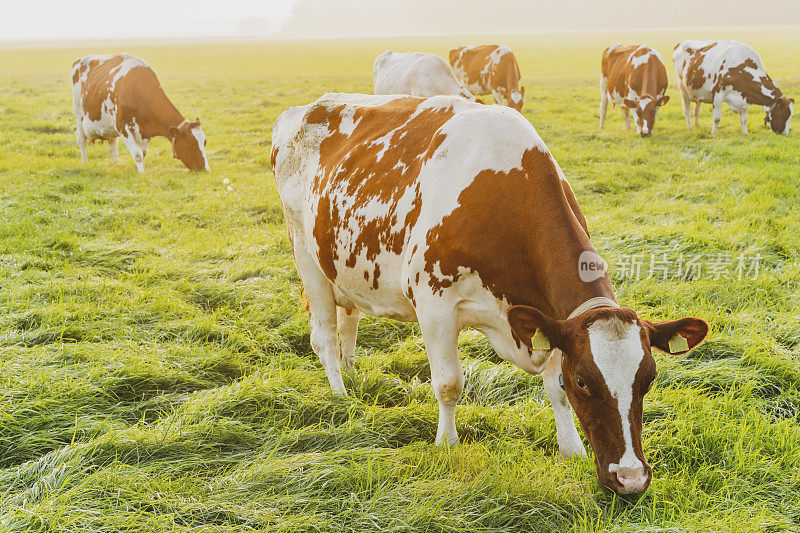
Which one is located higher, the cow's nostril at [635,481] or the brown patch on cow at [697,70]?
the brown patch on cow at [697,70]

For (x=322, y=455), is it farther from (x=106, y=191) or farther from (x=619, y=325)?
(x=106, y=191)

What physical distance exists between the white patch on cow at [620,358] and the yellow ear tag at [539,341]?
0.21 meters

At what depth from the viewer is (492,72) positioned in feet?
61.6

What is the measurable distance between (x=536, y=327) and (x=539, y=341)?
0.22 feet

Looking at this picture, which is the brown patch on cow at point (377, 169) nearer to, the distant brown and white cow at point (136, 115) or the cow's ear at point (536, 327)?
the cow's ear at point (536, 327)

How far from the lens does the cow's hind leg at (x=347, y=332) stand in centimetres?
482

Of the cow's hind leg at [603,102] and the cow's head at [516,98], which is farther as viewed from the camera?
the cow's head at [516,98]

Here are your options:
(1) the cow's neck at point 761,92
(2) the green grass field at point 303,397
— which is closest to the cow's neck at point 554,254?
(2) the green grass field at point 303,397

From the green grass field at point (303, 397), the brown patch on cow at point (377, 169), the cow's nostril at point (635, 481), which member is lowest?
the green grass field at point (303, 397)

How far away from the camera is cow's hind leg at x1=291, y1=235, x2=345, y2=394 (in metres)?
4.54

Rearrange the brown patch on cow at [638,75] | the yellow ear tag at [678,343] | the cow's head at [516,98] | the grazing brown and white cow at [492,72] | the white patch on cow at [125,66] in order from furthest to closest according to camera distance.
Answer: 1. the grazing brown and white cow at [492,72]
2. the cow's head at [516,98]
3. the brown patch on cow at [638,75]
4. the white patch on cow at [125,66]
5. the yellow ear tag at [678,343]

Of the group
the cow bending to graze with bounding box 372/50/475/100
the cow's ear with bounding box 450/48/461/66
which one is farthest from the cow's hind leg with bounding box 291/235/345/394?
the cow's ear with bounding box 450/48/461/66

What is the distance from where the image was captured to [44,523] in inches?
111

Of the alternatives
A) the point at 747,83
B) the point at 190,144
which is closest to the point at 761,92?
the point at 747,83
